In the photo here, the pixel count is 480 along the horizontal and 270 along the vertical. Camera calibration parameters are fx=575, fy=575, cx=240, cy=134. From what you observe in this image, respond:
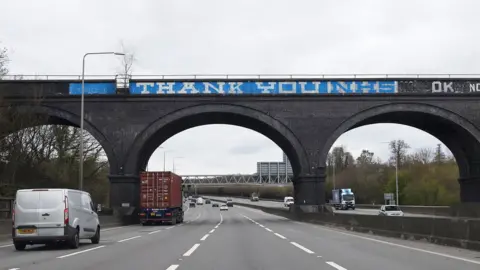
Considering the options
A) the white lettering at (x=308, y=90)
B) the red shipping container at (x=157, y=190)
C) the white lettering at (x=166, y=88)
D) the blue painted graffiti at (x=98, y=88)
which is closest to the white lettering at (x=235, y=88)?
the white lettering at (x=166, y=88)

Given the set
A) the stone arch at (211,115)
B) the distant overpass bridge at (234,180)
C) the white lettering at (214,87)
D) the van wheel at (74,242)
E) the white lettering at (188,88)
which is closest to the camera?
the van wheel at (74,242)

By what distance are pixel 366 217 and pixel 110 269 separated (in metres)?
20.8

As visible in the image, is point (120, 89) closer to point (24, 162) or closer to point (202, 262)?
point (24, 162)

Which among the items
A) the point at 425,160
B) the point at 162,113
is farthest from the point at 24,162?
the point at 425,160

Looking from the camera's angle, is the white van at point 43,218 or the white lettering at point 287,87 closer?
the white van at point 43,218

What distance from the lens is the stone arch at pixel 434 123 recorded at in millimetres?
49281

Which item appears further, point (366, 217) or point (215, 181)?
point (215, 181)

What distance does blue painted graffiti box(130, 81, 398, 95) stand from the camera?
4966 centimetres

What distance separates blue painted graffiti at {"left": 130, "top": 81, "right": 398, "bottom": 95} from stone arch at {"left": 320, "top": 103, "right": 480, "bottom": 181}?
5.99 feet

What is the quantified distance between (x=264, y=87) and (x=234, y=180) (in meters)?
116

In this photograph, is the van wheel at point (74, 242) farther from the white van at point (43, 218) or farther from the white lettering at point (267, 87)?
the white lettering at point (267, 87)

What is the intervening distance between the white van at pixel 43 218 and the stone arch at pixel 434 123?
32.8 metres

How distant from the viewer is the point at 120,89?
162 feet

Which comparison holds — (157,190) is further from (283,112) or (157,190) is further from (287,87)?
(287,87)
